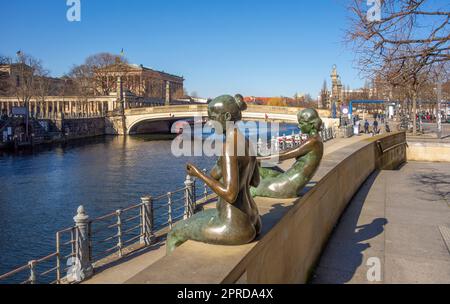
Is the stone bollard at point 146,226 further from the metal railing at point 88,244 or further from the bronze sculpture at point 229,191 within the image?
the bronze sculpture at point 229,191

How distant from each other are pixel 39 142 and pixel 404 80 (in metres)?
43.8

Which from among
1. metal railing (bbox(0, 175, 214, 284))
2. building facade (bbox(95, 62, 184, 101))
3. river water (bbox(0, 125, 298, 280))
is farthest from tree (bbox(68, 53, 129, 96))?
metal railing (bbox(0, 175, 214, 284))

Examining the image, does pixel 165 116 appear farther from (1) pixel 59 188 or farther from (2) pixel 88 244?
(2) pixel 88 244

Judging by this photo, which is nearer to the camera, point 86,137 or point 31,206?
point 31,206

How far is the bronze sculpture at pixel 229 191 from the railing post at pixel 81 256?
3790 millimetres

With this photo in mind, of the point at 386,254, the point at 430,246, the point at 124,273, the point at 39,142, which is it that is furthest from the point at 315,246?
the point at 39,142

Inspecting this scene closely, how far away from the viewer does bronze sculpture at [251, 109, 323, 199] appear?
539cm

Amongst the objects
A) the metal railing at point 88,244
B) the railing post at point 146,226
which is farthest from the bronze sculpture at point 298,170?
the railing post at point 146,226

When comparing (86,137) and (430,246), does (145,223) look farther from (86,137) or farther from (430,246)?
(86,137)

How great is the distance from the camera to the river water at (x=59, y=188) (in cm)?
1298

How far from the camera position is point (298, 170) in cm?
567

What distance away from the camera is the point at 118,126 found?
66.4 meters

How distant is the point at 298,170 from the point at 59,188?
18031mm

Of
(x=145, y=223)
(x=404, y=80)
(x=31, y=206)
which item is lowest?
(x=31, y=206)
